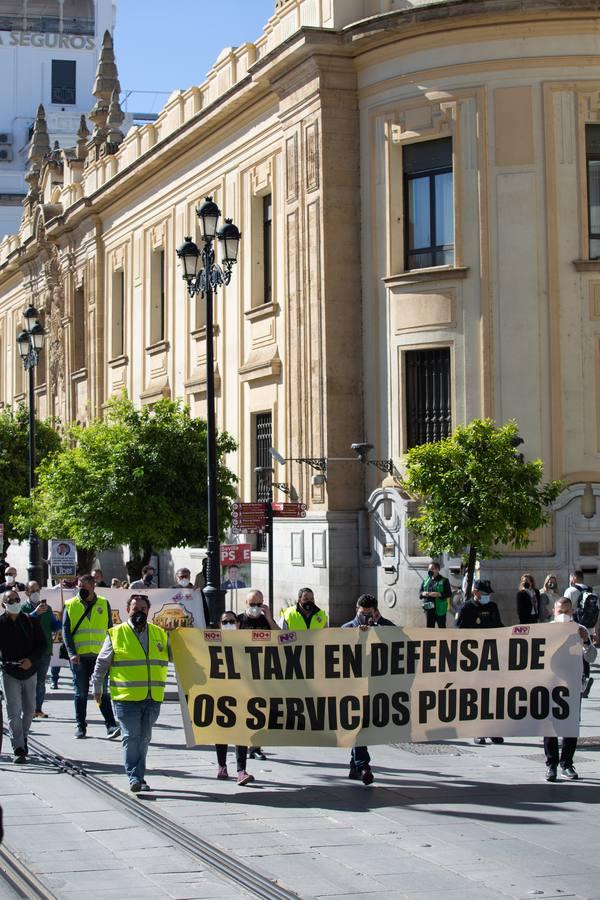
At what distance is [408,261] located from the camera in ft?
91.2

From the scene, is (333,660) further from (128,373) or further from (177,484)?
(128,373)

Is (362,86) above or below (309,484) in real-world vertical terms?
above

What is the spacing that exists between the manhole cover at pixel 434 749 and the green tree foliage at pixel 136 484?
14.0 meters

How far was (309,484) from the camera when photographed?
2842 cm

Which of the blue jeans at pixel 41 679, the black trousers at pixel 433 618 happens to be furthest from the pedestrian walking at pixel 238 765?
the black trousers at pixel 433 618

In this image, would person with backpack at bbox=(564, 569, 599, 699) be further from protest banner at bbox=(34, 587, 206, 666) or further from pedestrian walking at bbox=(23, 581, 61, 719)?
pedestrian walking at bbox=(23, 581, 61, 719)

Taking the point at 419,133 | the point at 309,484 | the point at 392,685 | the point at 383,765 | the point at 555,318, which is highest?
the point at 419,133

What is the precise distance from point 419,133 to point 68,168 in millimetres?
23773

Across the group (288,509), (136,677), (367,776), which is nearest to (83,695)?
(136,677)

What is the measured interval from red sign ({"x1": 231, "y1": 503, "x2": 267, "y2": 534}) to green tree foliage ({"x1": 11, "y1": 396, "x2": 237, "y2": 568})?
174 inches

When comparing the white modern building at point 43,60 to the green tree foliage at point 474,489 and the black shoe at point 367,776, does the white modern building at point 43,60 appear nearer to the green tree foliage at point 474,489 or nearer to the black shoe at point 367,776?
the green tree foliage at point 474,489

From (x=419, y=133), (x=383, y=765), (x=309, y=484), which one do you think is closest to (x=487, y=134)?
(x=419, y=133)

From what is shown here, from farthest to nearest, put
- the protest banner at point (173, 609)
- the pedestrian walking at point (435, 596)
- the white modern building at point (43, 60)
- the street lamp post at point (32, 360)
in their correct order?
the white modern building at point (43, 60) → the street lamp post at point (32, 360) → the pedestrian walking at point (435, 596) → the protest banner at point (173, 609)

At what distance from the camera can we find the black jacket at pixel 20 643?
47.3 ft
